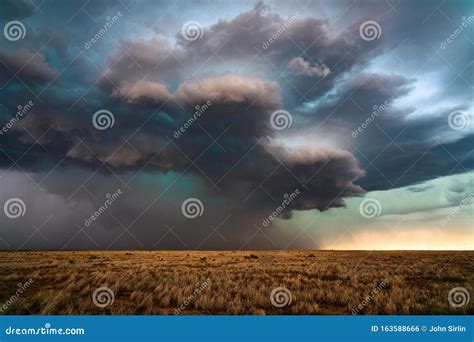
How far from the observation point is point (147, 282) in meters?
15.5

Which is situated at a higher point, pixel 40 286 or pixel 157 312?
pixel 157 312

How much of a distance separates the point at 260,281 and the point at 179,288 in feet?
13.1

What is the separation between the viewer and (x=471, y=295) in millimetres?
13555

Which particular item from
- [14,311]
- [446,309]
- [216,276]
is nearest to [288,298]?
[446,309]

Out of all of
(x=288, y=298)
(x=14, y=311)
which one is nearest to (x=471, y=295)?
(x=288, y=298)

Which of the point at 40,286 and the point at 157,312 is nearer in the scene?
the point at 157,312

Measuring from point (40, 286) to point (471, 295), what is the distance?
1755 centimetres

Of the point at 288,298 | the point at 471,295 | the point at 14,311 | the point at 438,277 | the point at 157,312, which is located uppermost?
the point at 438,277

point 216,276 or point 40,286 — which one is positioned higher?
point 216,276

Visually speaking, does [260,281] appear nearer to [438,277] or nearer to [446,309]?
[446,309]
